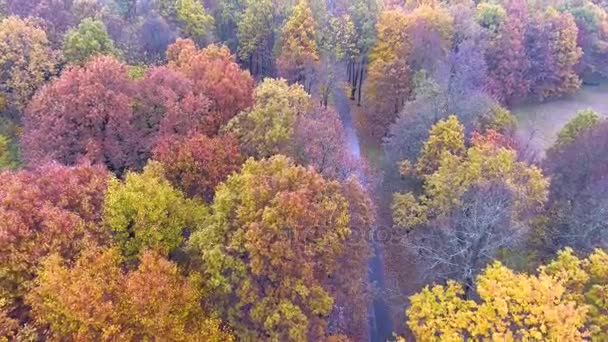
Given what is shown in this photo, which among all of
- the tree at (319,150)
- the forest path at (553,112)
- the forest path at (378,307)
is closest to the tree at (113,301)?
the tree at (319,150)

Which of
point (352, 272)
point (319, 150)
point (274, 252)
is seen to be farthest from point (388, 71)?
point (274, 252)

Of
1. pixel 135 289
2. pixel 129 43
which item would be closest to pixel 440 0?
pixel 129 43

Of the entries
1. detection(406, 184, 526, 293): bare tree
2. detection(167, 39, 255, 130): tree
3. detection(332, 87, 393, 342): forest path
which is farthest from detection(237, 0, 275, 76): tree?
detection(406, 184, 526, 293): bare tree

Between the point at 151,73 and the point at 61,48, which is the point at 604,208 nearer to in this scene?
→ the point at 151,73

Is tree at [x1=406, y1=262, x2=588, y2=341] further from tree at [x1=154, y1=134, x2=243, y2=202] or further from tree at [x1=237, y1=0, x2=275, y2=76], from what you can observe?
tree at [x1=237, y1=0, x2=275, y2=76]

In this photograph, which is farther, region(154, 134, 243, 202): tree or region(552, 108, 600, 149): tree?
region(552, 108, 600, 149): tree
